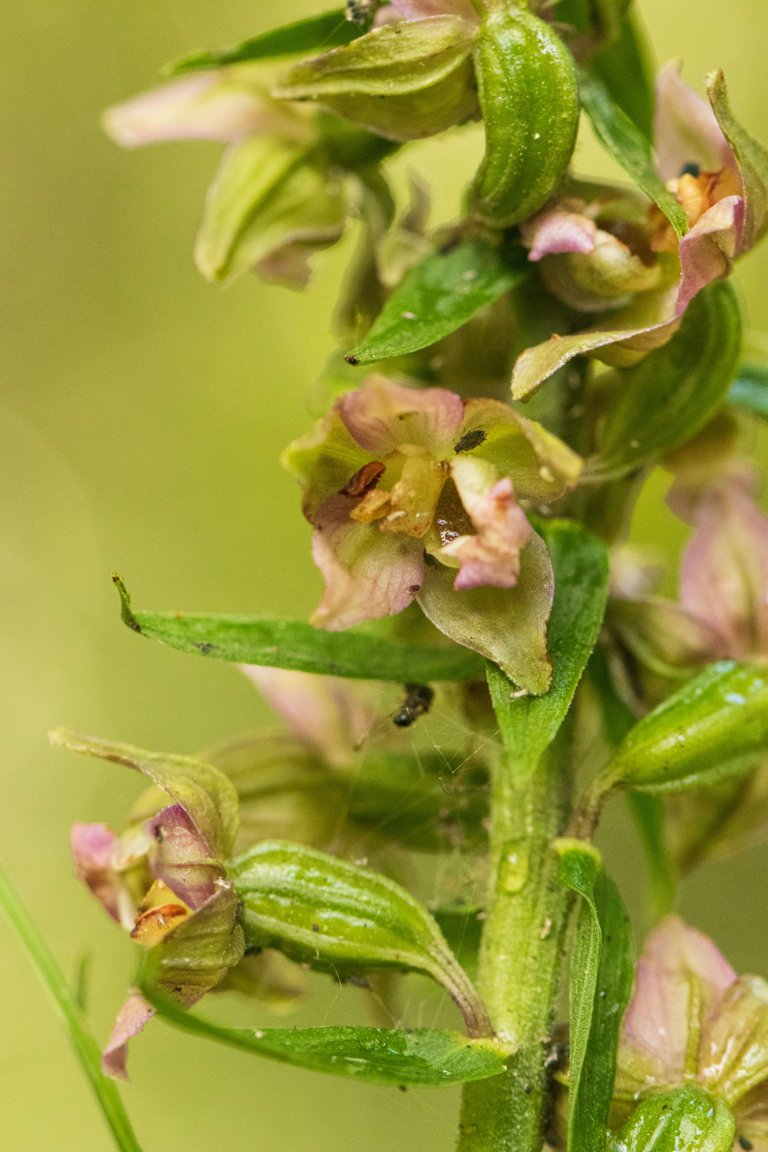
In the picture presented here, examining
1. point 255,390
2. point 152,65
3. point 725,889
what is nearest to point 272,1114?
point 725,889

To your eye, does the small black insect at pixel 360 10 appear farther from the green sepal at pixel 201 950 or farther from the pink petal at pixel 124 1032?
the pink petal at pixel 124 1032

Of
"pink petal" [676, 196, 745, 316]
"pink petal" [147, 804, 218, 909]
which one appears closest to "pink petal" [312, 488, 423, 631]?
"pink petal" [147, 804, 218, 909]

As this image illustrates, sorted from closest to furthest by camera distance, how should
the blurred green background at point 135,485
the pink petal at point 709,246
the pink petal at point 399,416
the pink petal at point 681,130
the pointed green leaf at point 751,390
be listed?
the pink petal at point 399,416
the pink petal at point 709,246
the pink petal at point 681,130
the pointed green leaf at point 751,390
the blurred green background at point 135,485

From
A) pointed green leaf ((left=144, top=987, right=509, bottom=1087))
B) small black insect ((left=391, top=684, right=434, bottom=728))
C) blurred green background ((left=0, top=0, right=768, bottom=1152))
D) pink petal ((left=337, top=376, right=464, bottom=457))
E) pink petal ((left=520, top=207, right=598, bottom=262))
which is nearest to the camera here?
pointed green leaf ((left=144, top=987, right=509, bottom=1087))

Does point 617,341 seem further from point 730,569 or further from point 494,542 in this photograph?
point 730,569

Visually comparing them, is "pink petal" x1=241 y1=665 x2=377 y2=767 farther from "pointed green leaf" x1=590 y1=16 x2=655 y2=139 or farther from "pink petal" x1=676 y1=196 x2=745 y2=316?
"pointed green leaf" x1=590 y1=16 x2=655 y2=139

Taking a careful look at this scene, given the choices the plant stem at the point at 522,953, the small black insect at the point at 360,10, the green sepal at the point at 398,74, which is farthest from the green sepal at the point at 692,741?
the small black insect at the point at 360,10

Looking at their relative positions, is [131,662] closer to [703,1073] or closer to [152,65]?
[152,65]
